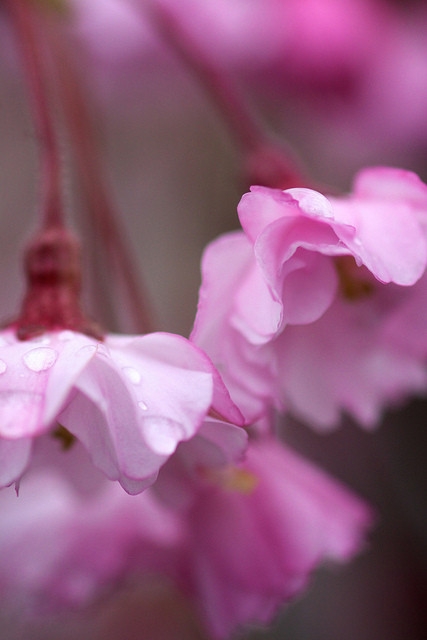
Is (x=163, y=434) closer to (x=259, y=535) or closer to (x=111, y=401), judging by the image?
(x=111, y=401)

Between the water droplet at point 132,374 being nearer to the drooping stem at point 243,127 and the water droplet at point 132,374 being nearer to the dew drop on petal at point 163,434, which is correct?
the dew drop on petal at point 163,434

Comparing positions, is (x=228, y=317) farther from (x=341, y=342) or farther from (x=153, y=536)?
(x=153, y=536)

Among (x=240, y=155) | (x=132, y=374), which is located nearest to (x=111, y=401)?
(x=132, y=374)

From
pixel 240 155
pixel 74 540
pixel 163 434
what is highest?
pixel 163 434

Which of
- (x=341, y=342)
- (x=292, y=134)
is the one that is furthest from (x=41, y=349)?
(x=292, y=134)

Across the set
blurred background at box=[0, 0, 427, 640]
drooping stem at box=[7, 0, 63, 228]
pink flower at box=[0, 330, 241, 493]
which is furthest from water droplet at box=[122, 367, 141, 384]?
blurred background at box=[0, 0, 427, 640]

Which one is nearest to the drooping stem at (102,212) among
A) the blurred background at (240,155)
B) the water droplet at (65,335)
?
the blurred background at (240,155)
